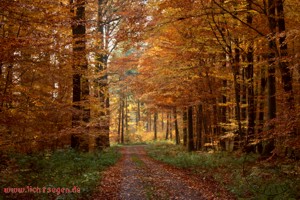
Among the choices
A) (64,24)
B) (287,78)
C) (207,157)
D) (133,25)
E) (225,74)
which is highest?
(133,25)

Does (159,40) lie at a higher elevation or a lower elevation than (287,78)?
higher

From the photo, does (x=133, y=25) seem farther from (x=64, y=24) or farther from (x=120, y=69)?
(x=120, y=69)

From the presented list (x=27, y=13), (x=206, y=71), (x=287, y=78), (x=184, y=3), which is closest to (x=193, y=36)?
(x=206, y=71)

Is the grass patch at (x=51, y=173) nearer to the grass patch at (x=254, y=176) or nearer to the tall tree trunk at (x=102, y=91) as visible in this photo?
the tall tree trunk at (x=102, y=91)

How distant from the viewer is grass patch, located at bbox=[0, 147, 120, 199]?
289 inches

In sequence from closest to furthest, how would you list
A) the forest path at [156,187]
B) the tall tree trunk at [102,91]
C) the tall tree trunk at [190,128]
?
the forest path at [156,187] < the tall tree trunk at [102,91] < the tall tree trunk at [190,128]

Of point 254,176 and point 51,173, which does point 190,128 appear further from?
point 51,173

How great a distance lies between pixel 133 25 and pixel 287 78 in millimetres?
6563

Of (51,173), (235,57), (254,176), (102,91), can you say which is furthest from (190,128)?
(51,173)

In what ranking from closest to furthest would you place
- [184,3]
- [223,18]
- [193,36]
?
[184,3] < [223,18] < [193,36]

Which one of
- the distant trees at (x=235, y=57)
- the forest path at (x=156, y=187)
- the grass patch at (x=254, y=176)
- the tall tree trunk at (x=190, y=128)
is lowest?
the forest path at (x=156, y=187)

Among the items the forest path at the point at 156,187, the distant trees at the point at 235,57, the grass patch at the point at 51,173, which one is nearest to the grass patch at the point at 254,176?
the forest path at the point at 156,187

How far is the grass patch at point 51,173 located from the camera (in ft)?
24.1

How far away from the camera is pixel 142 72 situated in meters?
22.1
